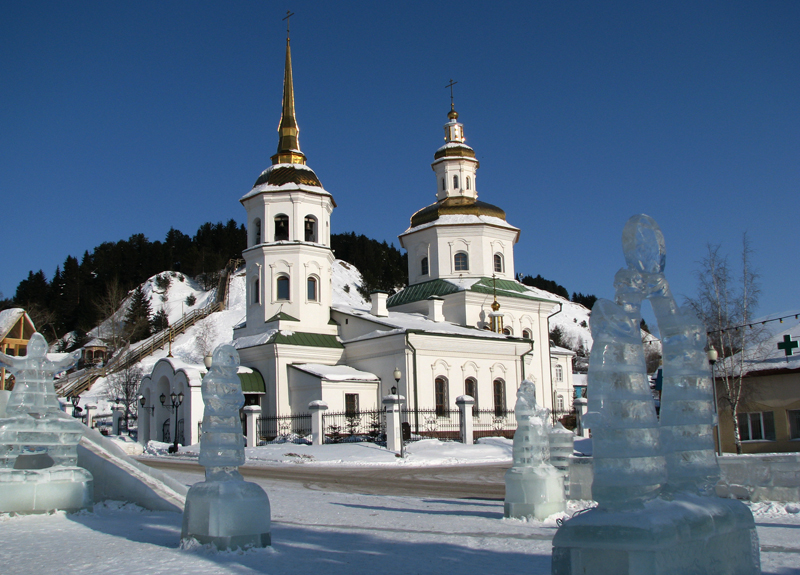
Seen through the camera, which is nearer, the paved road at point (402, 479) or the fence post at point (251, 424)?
the paved road at point (402, 479)

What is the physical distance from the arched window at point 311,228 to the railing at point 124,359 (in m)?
21.2

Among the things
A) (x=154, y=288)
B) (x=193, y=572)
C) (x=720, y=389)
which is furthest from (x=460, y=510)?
(x=154, y=288)

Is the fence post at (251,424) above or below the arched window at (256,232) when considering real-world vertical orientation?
below

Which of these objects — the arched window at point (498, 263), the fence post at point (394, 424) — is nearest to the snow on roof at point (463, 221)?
the arched window at point (498, 263)

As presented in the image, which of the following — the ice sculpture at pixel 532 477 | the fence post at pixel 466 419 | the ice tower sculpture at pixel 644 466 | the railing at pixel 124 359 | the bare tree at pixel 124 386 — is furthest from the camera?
the railing at pixel 124 359

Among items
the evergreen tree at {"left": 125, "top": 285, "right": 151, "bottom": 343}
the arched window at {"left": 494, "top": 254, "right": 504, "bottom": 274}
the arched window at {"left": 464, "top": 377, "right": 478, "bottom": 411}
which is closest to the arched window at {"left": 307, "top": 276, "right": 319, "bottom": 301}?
the arched window at {"left": 464, "top": 377, "right": 478, "bottom": 411}

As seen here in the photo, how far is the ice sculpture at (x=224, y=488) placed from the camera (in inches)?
249

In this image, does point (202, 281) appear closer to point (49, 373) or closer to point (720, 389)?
point (720, 389)

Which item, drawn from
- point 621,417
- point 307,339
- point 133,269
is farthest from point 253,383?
point 133,269

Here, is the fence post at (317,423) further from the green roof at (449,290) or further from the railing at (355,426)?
the green roof at (449,290)

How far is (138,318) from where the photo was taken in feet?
228

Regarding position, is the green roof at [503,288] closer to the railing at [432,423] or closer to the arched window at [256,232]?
the railing at [432,423]

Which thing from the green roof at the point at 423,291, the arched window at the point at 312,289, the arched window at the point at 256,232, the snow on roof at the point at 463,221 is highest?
the snow on roof at the point at 463,221

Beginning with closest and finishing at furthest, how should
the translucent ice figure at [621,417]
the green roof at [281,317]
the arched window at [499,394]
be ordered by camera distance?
1. the translucent ice figure at [621,417]
2. the green roof at [281,317]
3. the arched window at [499,394]
